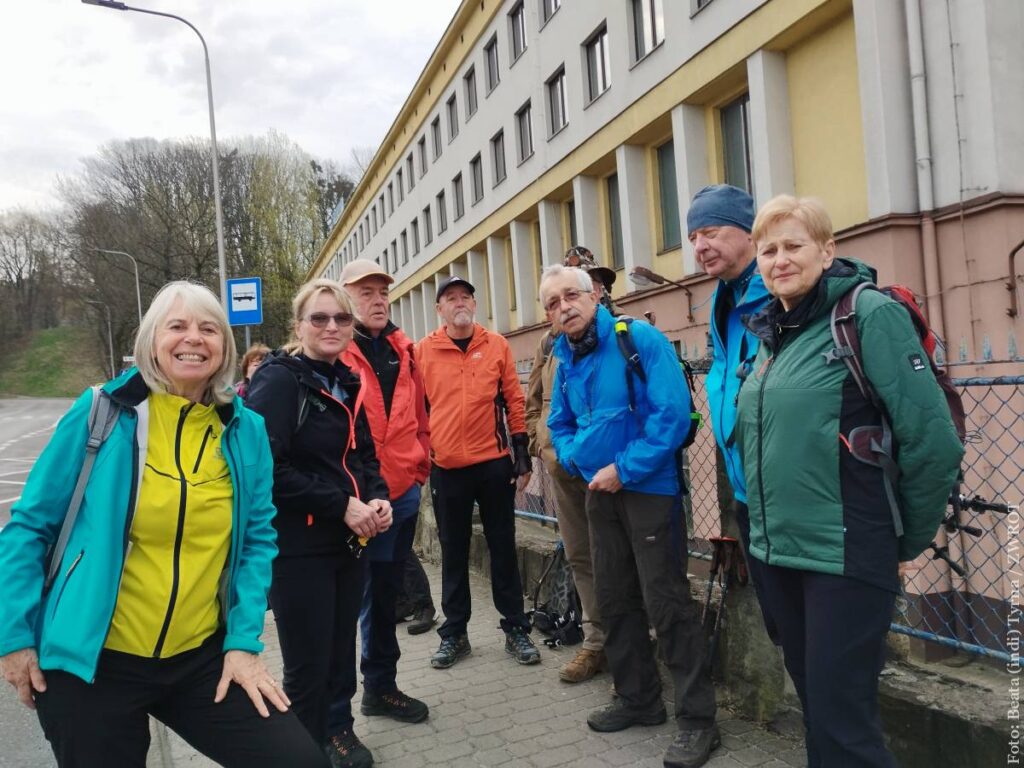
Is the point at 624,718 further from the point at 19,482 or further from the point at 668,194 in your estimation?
the point at 19,482

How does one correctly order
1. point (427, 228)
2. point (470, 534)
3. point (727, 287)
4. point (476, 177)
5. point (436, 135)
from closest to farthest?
point (727, 287) < point (470, 534) < point (476, 177) < point (436, 135) < point (427, 228)

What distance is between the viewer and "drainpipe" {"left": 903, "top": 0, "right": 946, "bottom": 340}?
8.67 metres

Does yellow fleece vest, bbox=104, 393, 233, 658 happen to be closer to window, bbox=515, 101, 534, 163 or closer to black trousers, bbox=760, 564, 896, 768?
black trousers, bbox=760, 564, 896, 768

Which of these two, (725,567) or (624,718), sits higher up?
(725,567)

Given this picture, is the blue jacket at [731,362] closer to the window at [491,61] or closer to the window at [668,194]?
the window at [668,194]

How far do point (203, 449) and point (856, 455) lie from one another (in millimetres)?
1860

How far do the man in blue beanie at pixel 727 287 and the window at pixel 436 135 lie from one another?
27.9m

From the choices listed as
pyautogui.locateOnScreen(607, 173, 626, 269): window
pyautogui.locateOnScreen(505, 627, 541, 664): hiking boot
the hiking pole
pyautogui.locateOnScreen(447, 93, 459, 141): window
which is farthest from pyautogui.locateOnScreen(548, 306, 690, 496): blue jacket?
pyautogui.locateOnScreen(447, 93, 459, 141): window

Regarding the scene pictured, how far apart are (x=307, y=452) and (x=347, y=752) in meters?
1.39

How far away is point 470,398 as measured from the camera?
455cm

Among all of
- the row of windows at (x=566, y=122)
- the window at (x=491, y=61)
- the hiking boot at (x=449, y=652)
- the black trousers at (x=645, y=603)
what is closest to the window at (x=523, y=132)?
the row of windows at (x=566, y=122)

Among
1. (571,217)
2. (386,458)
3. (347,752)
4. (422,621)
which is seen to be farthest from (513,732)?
(571,217)

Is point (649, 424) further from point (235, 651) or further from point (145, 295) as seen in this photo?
point (145, 295)

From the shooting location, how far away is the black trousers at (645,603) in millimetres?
3293
